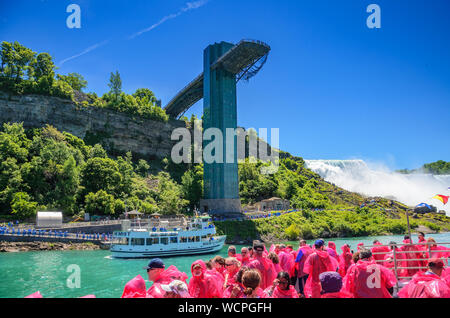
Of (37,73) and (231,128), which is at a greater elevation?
(37,73)

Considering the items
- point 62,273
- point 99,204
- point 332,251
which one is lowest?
point 62,273

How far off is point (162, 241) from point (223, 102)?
33008 mm

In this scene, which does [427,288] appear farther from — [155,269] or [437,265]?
[155,269]

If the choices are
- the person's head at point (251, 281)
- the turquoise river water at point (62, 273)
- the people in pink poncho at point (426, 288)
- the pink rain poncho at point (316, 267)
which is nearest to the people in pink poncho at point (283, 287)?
the person's head at point (251, 281)

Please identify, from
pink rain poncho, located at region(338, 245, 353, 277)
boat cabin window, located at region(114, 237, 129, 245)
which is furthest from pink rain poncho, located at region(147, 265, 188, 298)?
boat cabin window, located at region(114, 237, 129, 245)

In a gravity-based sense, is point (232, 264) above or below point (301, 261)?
above

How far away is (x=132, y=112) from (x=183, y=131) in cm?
1378

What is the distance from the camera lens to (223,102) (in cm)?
5688

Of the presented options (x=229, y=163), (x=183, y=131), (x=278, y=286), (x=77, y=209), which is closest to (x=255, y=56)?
(x=229, y=163)

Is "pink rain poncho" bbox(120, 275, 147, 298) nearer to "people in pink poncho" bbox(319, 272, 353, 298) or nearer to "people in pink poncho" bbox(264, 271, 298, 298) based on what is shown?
"people in pink poncho" bbox(264, 271, 298, 298)

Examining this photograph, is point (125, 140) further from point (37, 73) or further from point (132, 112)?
point (37, 73)

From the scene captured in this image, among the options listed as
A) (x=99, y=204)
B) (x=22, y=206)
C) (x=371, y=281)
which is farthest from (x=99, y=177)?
(x=371, y=281)

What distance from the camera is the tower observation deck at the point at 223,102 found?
5497cm

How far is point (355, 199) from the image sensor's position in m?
91.0
